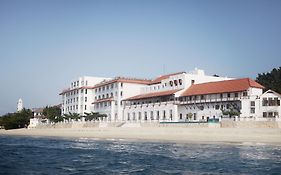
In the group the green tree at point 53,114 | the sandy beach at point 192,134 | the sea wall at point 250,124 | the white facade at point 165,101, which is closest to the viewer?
the sandy beach at point 192,134

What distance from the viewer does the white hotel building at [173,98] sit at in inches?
2224

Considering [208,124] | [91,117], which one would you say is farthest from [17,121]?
[208,124]

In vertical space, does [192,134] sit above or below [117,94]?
below

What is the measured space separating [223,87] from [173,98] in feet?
35.0

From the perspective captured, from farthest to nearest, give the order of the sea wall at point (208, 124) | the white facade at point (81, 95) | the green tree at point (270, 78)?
the white facade at point (81, 95)
the green tree at point (270, 78)
the sea wall at point (208, 124)

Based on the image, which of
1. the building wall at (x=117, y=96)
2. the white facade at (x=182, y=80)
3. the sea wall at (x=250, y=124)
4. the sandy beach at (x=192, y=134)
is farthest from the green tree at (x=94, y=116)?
the sea wall at (x=250, y=124)

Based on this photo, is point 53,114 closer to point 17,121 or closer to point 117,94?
point 17,121

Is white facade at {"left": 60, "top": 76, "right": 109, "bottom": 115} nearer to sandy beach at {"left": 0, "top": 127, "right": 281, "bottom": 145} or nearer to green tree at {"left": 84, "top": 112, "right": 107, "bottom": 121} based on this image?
green tree at {"left": 84, "top": 112, "right": 107, "bottom": 121}

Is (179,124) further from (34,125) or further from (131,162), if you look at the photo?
(34,125)

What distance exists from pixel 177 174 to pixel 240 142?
23.8 meters

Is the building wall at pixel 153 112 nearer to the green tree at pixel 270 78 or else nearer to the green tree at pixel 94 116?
the green tree at pixel 94 116

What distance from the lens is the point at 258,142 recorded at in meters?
41.8

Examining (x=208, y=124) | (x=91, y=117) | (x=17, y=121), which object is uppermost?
(x=91, y=117)

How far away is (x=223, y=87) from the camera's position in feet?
205
